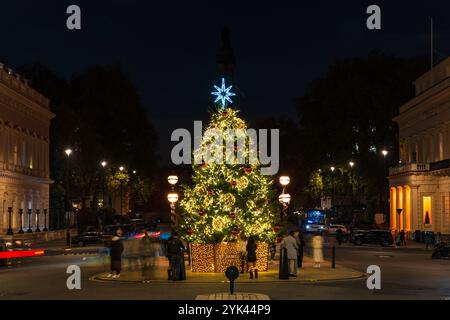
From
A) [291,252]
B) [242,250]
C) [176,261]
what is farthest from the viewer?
[242,250]

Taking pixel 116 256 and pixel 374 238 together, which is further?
pixel 374 238

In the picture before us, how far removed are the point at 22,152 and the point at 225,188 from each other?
6089 cm

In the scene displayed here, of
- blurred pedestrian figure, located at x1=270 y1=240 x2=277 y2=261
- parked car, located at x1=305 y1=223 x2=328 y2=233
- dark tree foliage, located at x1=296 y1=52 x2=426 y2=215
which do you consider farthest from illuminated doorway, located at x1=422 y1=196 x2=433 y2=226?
blurred pedestrian figure, located at x1=270 y1=240 x2=277 y2=261

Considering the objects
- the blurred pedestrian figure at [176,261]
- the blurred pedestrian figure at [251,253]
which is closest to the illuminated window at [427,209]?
the blurred pedestrian figure at [251,253]

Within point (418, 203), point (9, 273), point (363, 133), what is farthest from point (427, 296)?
point (363, 133)

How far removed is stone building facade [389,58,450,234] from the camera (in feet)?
275

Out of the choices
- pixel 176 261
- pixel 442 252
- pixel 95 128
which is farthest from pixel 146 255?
pixel 95 128

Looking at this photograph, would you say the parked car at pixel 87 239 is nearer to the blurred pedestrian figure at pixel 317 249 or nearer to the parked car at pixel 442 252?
the parked car at pixel 442 252

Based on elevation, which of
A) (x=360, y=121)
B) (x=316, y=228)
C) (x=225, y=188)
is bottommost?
(x=316, y=228)

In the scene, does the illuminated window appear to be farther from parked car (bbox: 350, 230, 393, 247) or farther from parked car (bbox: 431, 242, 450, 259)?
parked car (bbox: 431, 242, 450, 259)

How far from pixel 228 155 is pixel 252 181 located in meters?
1.41

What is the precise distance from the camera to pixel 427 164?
291 feet

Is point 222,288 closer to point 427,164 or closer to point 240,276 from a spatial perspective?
point 240,276
